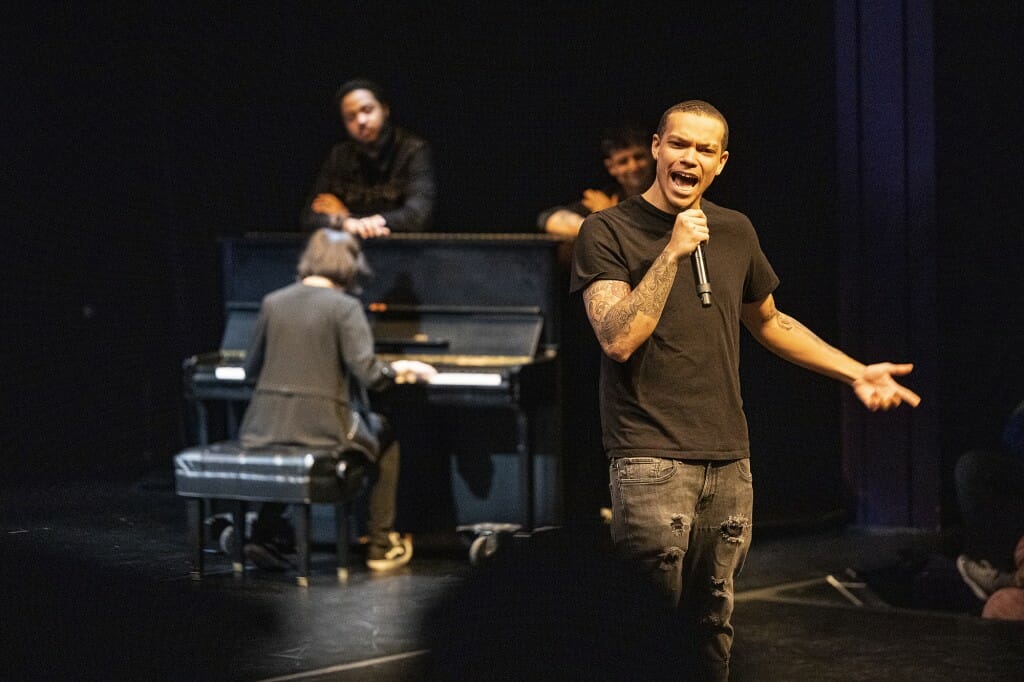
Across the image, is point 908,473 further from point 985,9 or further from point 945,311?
point 985,9

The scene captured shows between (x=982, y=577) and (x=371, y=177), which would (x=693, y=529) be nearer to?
(x=982, y=577)

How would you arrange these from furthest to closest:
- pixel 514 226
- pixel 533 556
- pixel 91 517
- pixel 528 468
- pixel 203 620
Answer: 1. pixel 514 226
2. pixel 528 468
3. pixel 203 620
4. pixel 91 517
5. pixel 533 556

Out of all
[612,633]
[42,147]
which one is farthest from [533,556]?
[42,147]

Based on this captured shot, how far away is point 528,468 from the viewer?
5426mm

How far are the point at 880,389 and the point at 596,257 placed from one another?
71 centimetres

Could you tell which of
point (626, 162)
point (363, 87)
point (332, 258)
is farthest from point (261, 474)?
point (626, 162)

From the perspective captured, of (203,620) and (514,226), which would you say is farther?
(514,226)

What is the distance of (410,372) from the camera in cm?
522

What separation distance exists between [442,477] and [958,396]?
223cm

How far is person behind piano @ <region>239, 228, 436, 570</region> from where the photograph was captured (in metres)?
5.11

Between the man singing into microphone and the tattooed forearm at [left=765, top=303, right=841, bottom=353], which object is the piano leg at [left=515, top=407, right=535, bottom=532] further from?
the man singing into microphone

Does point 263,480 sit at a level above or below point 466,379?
below

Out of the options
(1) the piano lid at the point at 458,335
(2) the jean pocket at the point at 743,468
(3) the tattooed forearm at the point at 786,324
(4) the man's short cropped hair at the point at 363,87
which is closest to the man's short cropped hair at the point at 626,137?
(1) the piano lid at the point at 458,335

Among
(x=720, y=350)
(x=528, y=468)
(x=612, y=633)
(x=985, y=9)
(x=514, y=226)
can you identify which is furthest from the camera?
(x=514, y=226)
